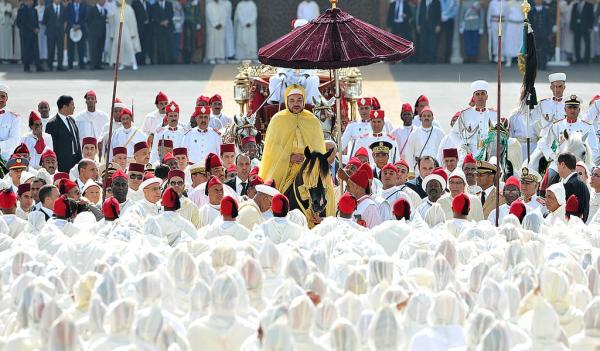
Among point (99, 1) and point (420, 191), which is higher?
point (99, 1)

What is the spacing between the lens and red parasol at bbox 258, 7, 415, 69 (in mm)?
12844

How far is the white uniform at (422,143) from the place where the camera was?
54.5 feet

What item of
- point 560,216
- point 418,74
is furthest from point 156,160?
point 418,74

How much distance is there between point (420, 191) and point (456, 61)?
16257 millimetres

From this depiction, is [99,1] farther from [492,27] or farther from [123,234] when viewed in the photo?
[123,234]

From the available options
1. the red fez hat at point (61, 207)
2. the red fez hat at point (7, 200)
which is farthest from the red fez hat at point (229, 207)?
the red fez hat at point (7, 200)

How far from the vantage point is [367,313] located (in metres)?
7.72

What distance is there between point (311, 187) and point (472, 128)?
13.3 feet

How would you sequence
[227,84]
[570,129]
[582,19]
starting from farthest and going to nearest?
[582,19] → [227,84] → [570,129]

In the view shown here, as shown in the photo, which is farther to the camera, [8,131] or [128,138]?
[8,131]

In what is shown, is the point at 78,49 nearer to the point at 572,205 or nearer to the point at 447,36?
the point at 447,36

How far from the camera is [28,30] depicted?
92.7 ft

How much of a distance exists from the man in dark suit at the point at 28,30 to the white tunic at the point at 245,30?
380cm

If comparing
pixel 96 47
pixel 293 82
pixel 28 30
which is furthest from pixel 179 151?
pixel 96 47
